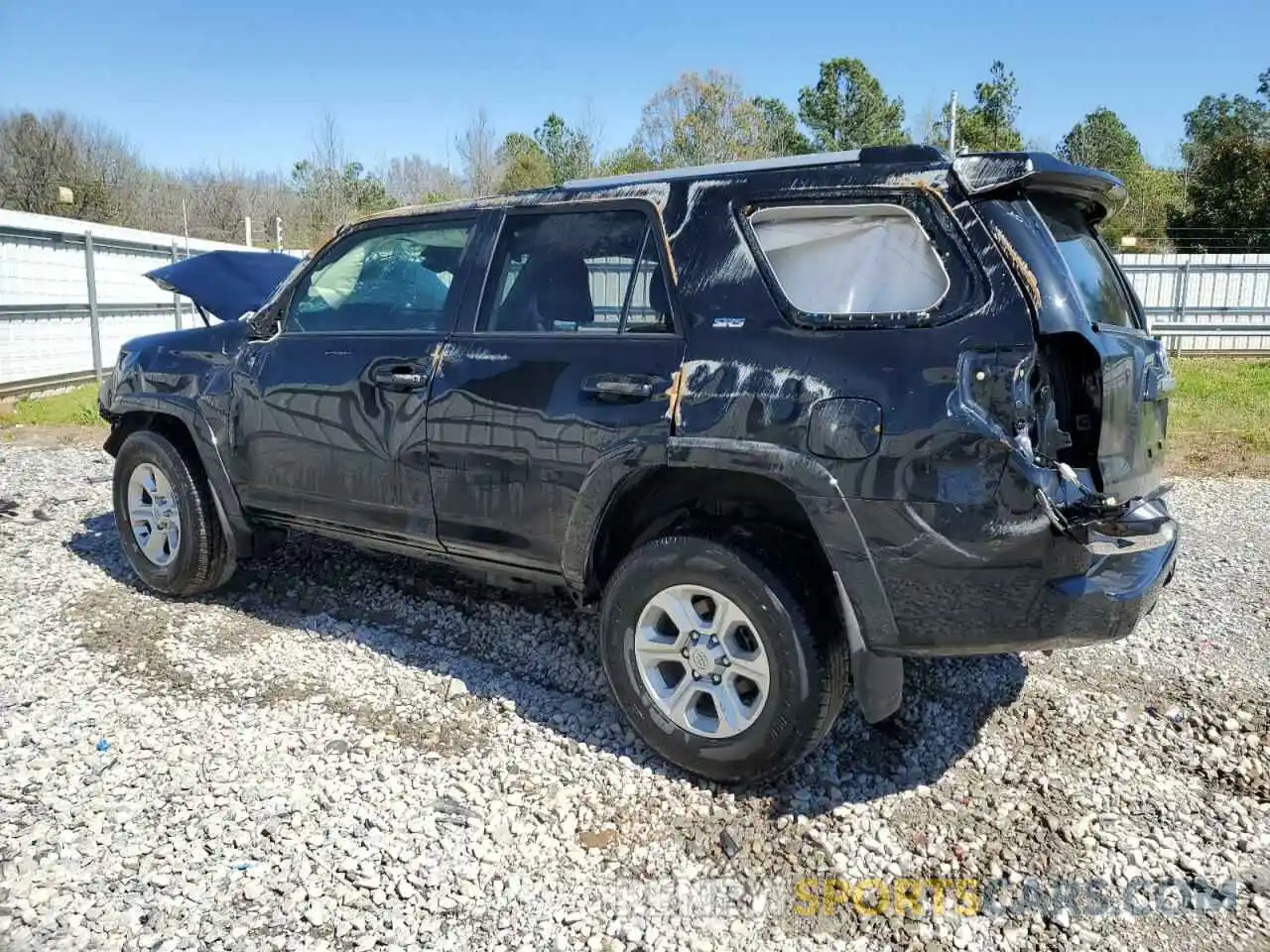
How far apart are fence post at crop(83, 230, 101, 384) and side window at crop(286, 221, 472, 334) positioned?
33.6 ft

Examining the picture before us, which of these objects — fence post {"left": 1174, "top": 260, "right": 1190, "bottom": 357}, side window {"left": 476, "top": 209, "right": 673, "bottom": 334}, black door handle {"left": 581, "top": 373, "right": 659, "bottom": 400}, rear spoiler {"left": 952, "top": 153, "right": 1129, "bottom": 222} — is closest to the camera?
rear spoiler {"left": 952, "top": 153, "right": 1129, "bottom": 222}

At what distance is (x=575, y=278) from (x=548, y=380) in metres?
0.43

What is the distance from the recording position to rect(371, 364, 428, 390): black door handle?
3711mm

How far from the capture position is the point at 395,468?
12.5 feet

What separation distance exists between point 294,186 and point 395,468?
47447 millimetres

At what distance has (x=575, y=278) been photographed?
353 cm

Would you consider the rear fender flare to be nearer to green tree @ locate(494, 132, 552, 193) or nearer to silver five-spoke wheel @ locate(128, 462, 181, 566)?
silver five-spoke wheel @ locate(128, 462, 181, 566)

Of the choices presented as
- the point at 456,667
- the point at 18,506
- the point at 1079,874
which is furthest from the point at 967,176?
the point at 18,506

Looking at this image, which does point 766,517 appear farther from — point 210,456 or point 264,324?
point 210,456

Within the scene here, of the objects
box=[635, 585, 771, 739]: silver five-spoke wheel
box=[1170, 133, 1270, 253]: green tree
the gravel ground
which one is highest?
box=[1170, 133, 1270, 253]: green tree

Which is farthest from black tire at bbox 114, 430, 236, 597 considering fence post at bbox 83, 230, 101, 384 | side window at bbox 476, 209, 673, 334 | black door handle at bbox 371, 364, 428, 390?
fence post at bbox 83, 230, 101, 384

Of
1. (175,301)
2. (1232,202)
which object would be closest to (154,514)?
(175,301)

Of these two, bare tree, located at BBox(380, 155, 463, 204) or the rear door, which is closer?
the rear door

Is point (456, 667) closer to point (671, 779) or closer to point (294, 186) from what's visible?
point (671, 779)
